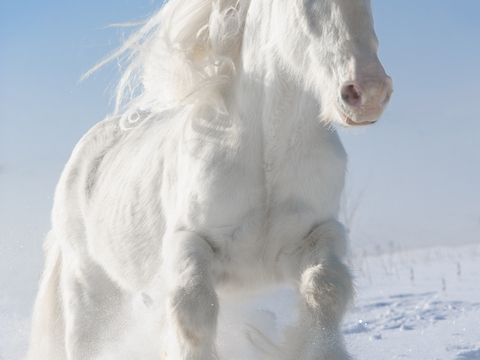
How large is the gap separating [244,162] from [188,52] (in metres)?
0.75

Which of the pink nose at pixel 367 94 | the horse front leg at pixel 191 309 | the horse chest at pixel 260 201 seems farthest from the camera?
the horse chest at pixel 260 201

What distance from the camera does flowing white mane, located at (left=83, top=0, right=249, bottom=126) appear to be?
7.99 feet

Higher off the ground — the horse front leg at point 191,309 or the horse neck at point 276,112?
the horse neck at point 276,112

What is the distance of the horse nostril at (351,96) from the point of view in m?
1.81

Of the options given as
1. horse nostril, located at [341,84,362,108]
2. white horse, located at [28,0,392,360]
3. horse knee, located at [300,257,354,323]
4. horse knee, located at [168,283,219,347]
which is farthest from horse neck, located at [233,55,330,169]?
horse knee, located at [168,283,219,347]

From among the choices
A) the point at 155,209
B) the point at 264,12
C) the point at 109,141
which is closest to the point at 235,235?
the point at 155,209

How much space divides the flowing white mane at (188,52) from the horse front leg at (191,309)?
801 millimetres

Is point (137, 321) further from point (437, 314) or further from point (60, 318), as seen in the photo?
point (437, 314)

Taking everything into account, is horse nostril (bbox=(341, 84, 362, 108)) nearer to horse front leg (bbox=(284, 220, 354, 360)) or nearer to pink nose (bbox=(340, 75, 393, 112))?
pink nose (bbox=(340, 75, 393, 112))

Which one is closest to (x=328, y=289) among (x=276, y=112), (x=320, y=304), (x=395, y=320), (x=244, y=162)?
(x=320, y=304)

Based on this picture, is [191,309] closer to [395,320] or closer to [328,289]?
[328,289]

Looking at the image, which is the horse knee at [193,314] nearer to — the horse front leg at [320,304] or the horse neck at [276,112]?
the horse front leg at [320,304]

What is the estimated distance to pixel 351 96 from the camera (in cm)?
183

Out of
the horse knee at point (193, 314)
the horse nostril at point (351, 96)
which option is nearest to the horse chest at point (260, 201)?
the horse knee at point (193, 314)
